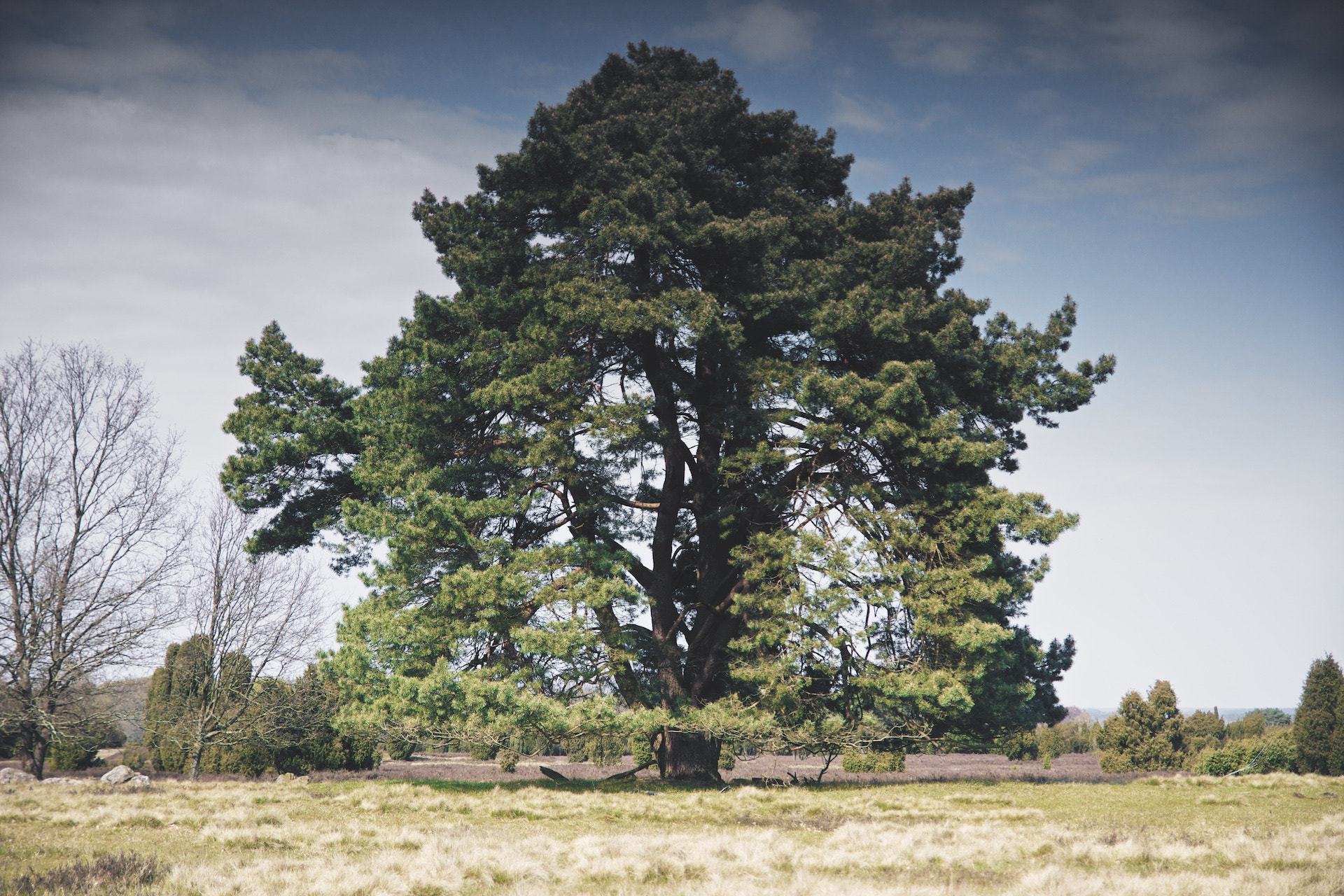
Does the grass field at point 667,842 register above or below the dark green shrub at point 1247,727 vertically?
above

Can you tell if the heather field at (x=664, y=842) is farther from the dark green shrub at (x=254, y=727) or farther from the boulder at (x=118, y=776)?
the dark green shrub at (x=254, y=727)

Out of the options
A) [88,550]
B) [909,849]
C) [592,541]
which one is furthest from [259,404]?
[909,849]

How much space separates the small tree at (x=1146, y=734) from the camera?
29047 millimetres

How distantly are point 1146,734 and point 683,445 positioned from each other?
892 inches

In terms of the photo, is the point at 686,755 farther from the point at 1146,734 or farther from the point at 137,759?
the point at 137,759

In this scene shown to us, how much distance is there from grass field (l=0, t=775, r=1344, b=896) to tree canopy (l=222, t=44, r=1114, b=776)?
1968 millimetres

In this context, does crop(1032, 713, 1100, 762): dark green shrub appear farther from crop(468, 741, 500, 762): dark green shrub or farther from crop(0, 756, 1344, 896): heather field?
crop(468, 741, 500, 762): dark green shrub

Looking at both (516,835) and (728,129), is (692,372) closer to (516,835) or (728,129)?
(728,129)

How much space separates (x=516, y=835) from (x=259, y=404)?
1351 cm

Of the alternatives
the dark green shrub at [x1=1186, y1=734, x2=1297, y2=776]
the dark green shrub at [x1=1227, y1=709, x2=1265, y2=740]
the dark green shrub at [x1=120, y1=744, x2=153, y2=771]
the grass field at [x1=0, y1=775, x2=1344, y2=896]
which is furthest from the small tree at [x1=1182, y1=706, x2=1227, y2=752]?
the dark green shrub at [x1=120, y1=744, x2=153, y2=771]

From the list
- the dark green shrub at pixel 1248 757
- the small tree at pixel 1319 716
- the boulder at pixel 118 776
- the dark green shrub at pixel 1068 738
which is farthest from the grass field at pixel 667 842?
the dark green shrub at pixel 1068 738

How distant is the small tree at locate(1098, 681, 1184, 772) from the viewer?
29047 mm

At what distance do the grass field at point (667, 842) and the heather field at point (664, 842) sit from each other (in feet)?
0.13

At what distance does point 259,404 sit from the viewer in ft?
64.5
